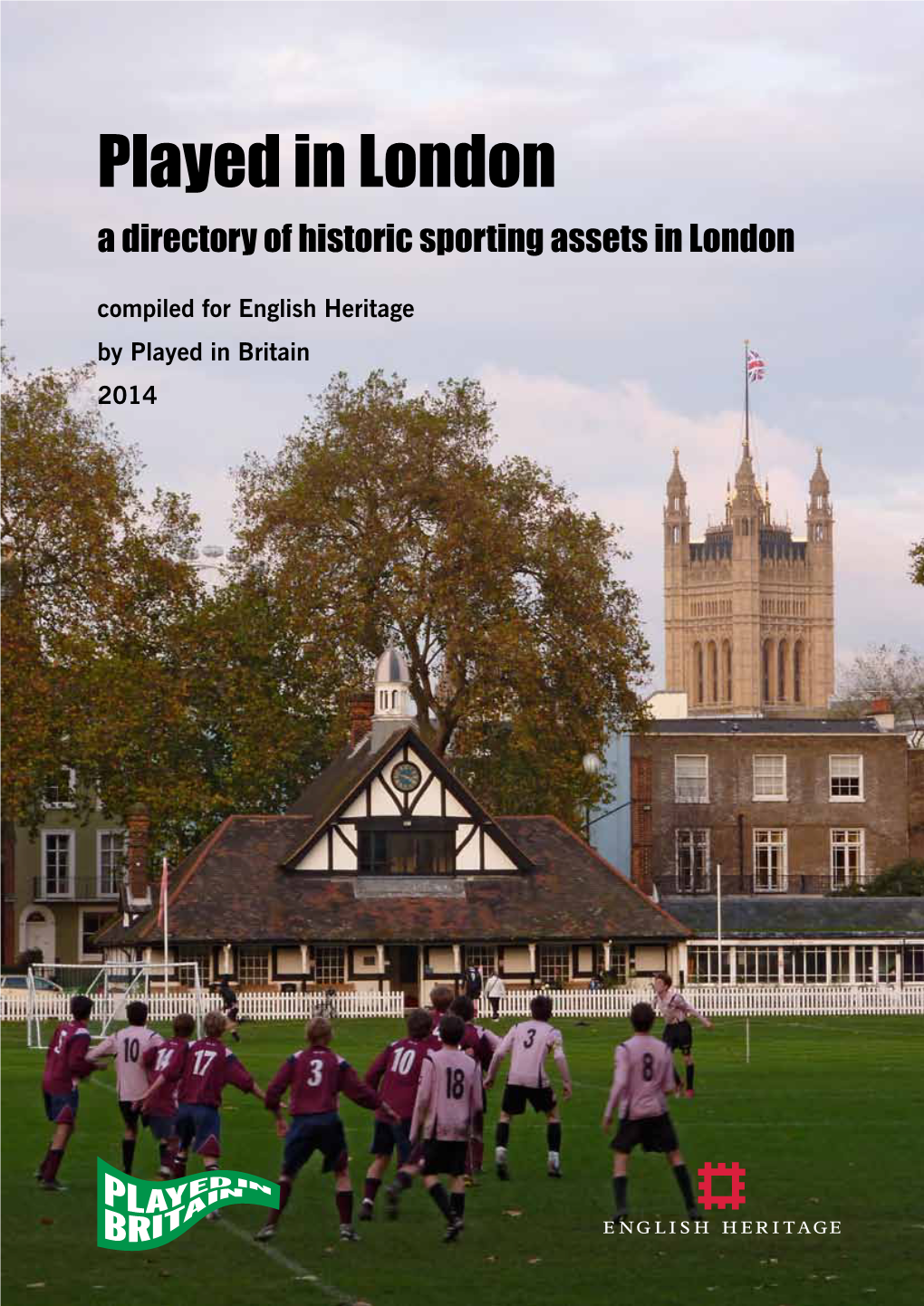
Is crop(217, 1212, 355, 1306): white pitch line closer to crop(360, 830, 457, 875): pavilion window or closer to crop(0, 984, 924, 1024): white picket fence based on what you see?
crop(0, 984, 924, 1024): white picket fence

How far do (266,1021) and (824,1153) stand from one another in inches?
1386

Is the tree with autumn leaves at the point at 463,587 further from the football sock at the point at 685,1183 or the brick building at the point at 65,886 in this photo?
the football sock at the point at 685,1183

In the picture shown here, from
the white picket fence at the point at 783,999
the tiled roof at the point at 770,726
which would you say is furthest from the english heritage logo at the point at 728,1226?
the tiled roof at the point at 770,726

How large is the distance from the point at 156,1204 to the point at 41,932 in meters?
74.1

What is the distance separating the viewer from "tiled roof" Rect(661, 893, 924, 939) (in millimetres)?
75938

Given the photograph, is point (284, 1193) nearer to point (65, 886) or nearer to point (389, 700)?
point (389, 700)

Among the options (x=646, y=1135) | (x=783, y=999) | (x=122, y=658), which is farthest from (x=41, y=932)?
(x=646, y=1135)

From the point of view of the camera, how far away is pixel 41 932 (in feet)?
300

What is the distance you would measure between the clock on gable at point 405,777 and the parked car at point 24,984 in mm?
11689

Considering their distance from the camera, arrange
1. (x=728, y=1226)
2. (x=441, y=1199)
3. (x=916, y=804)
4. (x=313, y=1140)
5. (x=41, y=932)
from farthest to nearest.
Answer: (x=916, y=804) → (x=41, y=932) → (x=728, y=1226) → (x=441, y=1199) → (x=313, y=1140)

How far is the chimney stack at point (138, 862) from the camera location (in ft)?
223

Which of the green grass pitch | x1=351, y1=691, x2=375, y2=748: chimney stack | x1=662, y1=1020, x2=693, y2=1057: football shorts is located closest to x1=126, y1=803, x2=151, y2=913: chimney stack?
x1=351, y1=691, x2=375, y2=748: chimney stack

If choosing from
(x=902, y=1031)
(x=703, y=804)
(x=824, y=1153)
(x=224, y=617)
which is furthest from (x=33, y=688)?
(x=824, y=1153)

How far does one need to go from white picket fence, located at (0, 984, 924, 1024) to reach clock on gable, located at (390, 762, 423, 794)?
6.92 metres
